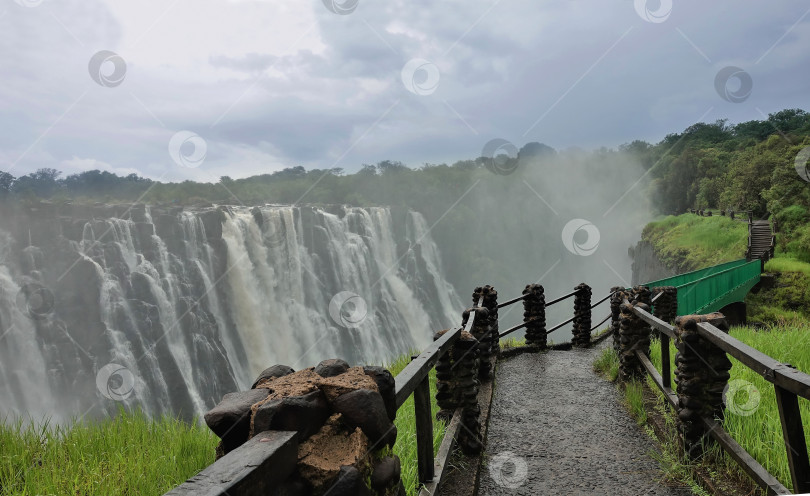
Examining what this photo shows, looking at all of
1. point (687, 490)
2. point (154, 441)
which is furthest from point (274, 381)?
point (687, 490)

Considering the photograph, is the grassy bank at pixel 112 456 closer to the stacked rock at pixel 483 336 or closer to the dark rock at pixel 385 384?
the dark rock at pixel 385 384

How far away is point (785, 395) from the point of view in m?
2.81

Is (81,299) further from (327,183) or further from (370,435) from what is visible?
(327,183)

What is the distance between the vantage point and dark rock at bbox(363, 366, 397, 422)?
2266mm

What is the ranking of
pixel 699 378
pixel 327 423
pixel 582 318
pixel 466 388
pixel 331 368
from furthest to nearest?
pixel 582 318
pixel 466 388
pixel 699 378
pixel 331 368
pixel 327 423

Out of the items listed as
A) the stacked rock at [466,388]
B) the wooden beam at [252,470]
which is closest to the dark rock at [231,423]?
the wooden beam at [252,470]
